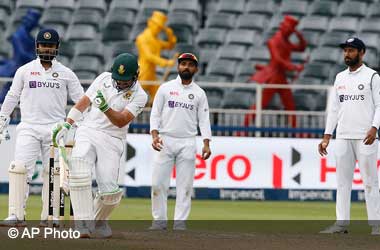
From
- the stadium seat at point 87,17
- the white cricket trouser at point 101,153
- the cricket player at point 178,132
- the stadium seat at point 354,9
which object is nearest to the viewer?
the white cricket trouser at point 101,153

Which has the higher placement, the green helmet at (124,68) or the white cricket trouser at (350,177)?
the green helmet at (124,68)

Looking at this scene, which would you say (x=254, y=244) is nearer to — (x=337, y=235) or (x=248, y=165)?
(x=337, y=235)

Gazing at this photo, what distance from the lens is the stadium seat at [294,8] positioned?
1175 inches

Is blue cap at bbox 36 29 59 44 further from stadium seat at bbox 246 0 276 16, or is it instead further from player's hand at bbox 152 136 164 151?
stadium seat at bbox 246 0 276 16

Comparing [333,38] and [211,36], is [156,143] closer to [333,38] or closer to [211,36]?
[333,38]

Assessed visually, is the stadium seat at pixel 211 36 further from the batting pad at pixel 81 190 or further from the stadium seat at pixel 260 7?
the batting pad at pixel 81 190

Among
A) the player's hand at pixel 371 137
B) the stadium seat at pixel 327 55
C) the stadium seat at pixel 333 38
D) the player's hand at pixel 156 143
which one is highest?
the stadium seat at pixel 333 38

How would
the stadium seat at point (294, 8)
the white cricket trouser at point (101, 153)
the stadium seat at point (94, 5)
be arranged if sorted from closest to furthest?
the white cricket trouser at point (101, 153) → the stadium seat at point (294, 8) → the stadium seat at point (94, 5)

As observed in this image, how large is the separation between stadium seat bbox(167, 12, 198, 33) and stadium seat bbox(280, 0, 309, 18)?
7.00ft

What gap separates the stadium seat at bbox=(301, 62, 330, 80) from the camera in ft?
89.7

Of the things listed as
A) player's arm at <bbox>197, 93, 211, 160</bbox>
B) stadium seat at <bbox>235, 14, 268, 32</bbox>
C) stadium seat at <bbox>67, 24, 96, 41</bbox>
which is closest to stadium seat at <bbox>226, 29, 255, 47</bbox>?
stadium seat at <bbox>235, 14, 268, 32</bbox>

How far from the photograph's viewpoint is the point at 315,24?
29.4 meters

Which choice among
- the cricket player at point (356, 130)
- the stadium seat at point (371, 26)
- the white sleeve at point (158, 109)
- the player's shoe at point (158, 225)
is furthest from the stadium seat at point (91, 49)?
the cricket player at point (356, 130)

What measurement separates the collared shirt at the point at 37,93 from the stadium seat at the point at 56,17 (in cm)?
1508
